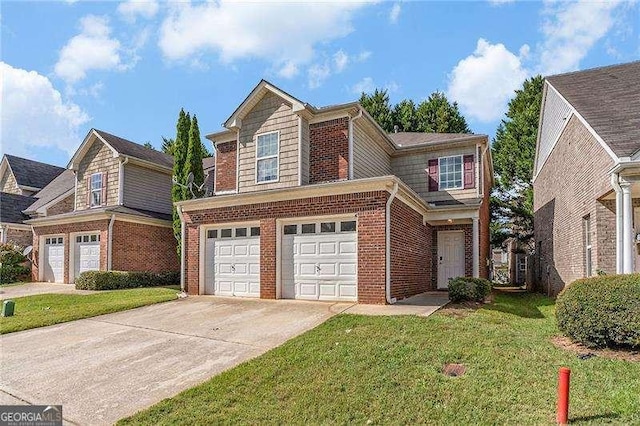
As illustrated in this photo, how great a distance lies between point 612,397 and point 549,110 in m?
14.1

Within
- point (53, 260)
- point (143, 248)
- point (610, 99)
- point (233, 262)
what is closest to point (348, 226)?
point (233, 262)

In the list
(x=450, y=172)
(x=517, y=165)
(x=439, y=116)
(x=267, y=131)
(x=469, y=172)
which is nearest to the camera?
(x=267, y=131)

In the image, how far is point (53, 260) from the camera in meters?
20.3

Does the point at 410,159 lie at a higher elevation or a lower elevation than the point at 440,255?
higher

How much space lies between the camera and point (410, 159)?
16984 millimetres

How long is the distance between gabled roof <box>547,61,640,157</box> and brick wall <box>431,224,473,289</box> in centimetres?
550

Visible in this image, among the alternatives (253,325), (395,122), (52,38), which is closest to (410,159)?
(253,325)

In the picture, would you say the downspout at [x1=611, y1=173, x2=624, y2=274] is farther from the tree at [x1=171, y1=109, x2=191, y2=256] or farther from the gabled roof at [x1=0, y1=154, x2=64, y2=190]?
the gabled roof at [x1=0, y1=154, x2=64, y2=190]

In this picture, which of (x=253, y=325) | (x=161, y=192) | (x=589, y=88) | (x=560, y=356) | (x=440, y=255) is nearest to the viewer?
(x=560, y=356)

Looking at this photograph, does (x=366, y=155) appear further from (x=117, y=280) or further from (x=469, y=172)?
(x=117, y=280)

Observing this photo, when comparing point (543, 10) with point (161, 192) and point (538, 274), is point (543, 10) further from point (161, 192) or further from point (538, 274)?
point (161, 192)

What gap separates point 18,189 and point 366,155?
1040 inches

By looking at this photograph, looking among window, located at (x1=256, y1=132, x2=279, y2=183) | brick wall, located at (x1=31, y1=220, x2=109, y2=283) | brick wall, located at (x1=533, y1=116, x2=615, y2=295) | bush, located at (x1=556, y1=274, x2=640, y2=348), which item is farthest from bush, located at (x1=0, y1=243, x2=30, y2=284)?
brick wall, located at (x1=533, y1=116, x2=615, y2=295)

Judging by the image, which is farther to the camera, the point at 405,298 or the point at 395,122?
the point at 395,122
